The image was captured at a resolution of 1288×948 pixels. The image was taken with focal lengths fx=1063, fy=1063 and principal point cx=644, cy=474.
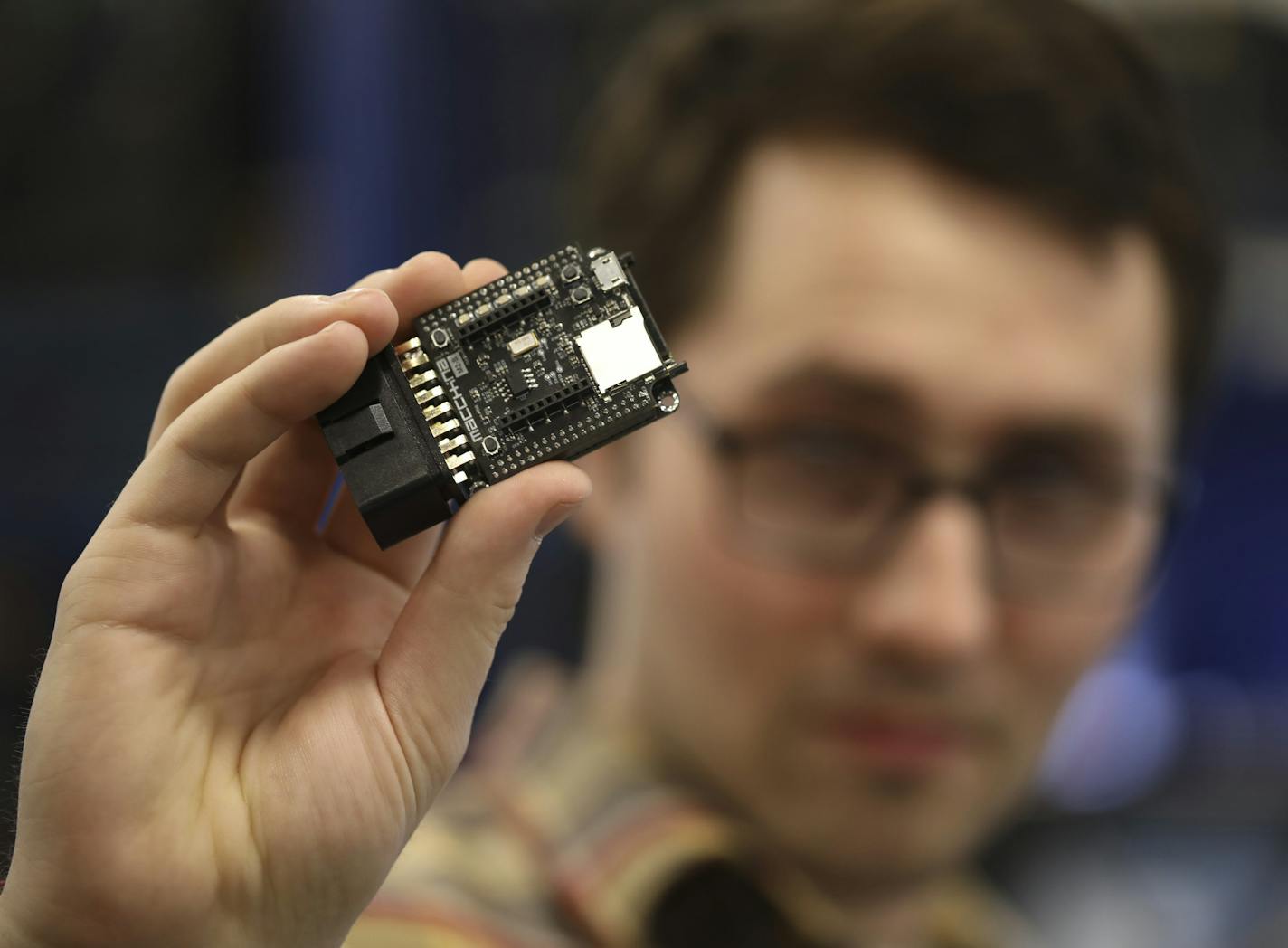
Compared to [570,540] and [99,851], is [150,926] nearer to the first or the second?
[99,851]

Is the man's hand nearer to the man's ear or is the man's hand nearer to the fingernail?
the fingernail

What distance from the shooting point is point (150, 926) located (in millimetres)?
579

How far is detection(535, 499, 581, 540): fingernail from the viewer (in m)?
0.63

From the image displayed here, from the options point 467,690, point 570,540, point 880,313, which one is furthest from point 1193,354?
point 467,690

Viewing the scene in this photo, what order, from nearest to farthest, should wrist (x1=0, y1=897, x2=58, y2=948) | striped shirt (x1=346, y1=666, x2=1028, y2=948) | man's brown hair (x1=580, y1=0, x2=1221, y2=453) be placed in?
wrist (x1=0, y1=897, x2=58, y2=948)
striped shirt (x1=346, y1=666, x2=1028, y2=948)
man's brown hair (x1=580, y1=0, x2=1221, y2=453)

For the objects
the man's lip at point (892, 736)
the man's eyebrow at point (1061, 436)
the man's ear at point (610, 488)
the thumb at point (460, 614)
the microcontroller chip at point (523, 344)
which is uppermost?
the microcontroller chip at point (523, 344)

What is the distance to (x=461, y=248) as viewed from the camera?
1.85 metres

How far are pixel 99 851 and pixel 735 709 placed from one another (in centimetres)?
71

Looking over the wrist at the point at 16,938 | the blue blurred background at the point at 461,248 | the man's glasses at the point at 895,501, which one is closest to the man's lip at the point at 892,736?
the man's glasses at the point at 895,501

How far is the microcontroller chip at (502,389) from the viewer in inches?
25.8

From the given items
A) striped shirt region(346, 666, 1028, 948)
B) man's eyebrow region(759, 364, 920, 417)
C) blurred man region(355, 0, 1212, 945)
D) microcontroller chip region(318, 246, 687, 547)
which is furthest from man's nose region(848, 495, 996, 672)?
microcontroller chip region(318, 246, 687, 547)

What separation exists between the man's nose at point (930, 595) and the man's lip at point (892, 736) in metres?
0.07

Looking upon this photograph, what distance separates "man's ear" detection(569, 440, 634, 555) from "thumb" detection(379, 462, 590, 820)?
665 mm

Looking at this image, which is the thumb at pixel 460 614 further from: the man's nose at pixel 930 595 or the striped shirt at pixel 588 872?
the man's nose at pixel 930 595
